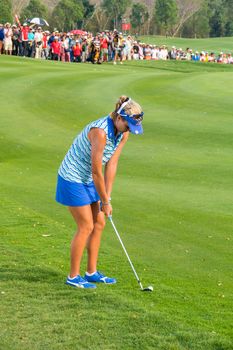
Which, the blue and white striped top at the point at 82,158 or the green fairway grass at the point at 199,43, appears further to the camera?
the green fairway grass at the point at 199,43

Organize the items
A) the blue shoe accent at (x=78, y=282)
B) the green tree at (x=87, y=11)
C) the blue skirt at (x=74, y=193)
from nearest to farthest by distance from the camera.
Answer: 1. the blue skirt at (x=74, y=193)
2. the blue shoe accent at (x=78, y=282)
3. the green tree at (x=87, y=11)

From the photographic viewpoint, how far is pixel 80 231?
7738 millimetres

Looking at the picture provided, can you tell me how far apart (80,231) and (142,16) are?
10755cm

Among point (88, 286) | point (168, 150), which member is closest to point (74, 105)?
point (168, 150)

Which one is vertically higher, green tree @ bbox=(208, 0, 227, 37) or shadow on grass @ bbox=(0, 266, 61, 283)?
green tree @ bbox=(208, 0, 227, 37)

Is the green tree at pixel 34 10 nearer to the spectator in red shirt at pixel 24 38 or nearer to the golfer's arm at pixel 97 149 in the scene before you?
the spectator in red shirt at pixel 24 38

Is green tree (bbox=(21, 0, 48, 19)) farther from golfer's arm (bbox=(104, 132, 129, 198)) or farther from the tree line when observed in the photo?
golfer's arm (bbox=(104, 132, 129, 198))

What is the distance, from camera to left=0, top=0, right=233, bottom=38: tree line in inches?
3853

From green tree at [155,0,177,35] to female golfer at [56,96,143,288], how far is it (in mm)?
100367

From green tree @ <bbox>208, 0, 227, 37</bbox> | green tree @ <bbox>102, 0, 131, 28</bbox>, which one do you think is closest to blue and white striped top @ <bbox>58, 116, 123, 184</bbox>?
green tree @ <bbox>102, 0, 131, 28</bbox>

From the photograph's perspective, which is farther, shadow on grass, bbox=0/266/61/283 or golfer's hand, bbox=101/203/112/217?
shadow on grass, bbox=0/266/61/283

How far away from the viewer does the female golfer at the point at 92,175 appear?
732 centimetres

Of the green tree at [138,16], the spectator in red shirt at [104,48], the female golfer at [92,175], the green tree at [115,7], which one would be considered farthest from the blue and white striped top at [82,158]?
the green tree at [138,16]

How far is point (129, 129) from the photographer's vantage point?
7.32 m
